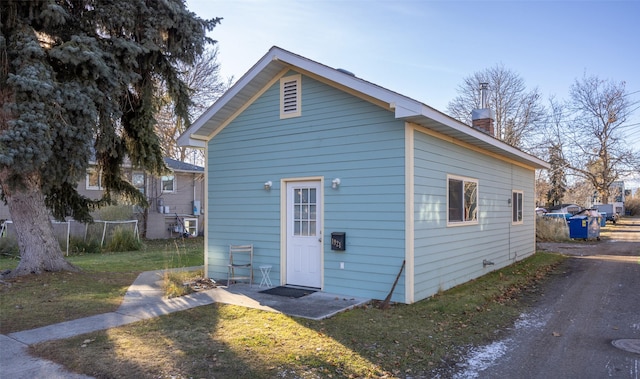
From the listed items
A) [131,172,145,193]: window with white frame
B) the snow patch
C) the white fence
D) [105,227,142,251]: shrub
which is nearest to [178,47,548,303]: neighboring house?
the snow patch

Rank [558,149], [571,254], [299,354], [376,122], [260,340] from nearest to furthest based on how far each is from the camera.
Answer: [299,354], [260,340], [376,122], [571,254], [558,149]

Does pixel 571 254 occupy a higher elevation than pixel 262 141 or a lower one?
lower

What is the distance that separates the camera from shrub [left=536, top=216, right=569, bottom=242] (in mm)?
20062

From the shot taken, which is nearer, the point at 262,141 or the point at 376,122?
the point at 376,122

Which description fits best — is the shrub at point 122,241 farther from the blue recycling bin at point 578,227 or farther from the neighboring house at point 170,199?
the blue recycling bin at point 578,227

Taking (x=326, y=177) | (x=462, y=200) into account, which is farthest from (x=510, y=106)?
(x=326, y=177)

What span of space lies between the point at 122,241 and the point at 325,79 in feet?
36.8

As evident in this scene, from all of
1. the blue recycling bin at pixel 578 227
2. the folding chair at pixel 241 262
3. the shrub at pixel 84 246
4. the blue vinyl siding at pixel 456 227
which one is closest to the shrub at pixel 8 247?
the shrub at pixel 84 246

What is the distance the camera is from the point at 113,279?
9.27m

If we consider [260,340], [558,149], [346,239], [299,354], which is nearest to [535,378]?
[299,354]

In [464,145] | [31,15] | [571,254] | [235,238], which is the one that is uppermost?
[31,15]

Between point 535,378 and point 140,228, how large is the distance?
59.4 feet

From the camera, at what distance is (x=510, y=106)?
2966cm

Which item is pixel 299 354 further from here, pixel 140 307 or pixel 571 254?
pixel 571 254
